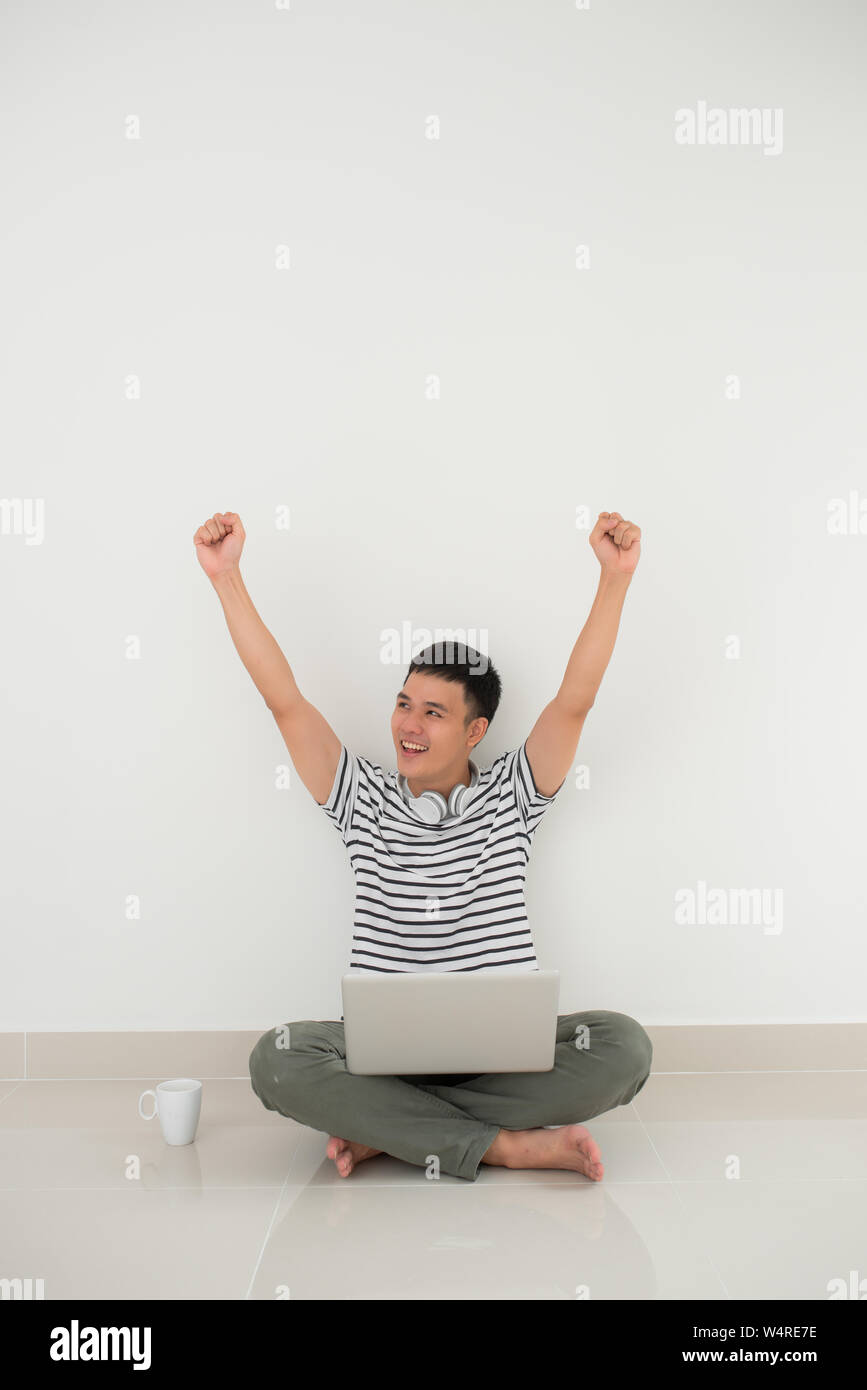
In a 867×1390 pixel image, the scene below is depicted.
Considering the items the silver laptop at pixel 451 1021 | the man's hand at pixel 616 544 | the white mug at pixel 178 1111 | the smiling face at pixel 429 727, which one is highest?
the man's hand at pixel 616 544

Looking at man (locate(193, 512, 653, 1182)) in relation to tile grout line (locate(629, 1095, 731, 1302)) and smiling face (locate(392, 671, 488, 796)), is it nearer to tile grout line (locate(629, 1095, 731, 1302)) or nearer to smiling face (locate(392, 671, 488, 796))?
smiling face (locate(392, 671, 488, 796))

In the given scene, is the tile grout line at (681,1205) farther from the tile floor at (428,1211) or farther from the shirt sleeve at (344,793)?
the shirt sleeve at (344,793)

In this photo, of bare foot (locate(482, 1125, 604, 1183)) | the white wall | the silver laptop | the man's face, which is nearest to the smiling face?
the man's face

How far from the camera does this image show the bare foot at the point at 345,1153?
1878 mm

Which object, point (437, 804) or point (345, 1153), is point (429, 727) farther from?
point (345, 1153)

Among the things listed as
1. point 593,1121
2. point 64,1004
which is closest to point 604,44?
point 593,1121

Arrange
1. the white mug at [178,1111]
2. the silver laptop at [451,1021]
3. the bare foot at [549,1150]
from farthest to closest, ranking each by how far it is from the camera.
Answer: the white mug at [178,1111], the bare foot at [549,1150], the silver laptop at [451,1021]

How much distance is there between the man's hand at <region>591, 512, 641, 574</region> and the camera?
2123 mm

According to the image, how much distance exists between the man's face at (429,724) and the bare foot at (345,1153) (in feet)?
2.41

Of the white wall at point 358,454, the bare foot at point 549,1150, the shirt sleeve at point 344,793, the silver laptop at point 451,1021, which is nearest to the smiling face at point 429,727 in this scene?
the shirt sleeve at point 344,793

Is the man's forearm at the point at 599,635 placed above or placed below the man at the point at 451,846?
above

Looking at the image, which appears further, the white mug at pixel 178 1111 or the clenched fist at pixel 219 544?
the clenched fist at pixel 219 544

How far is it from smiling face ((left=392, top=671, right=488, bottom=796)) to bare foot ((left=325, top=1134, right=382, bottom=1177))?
73 cm

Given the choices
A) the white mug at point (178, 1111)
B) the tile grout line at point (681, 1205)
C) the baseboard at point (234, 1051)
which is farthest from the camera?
the baseboard at point (234, 1051)
